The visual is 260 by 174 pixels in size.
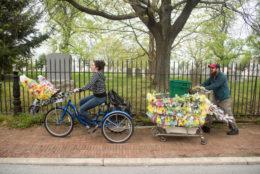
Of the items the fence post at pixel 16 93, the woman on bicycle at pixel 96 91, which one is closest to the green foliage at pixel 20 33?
the fence post at pixel 16 93

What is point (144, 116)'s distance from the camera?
6094 millimetres

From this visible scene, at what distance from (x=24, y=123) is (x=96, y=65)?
8.92 ft

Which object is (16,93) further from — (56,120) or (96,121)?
(96,121)

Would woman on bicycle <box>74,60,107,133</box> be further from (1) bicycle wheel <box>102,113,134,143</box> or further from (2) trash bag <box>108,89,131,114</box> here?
(1) bicycle wheel <box>102,113,134,143</box>

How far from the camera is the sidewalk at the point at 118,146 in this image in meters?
3.87

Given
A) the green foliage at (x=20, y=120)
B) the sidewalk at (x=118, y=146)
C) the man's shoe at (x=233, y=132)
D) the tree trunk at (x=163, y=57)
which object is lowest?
the sidewalk at (x=118, y=146)

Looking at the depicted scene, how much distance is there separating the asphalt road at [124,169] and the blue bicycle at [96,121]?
0.99 m

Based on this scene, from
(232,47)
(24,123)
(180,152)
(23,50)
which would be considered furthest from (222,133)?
(232,47)

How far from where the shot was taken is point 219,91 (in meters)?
5.04

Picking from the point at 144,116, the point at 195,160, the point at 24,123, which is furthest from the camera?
the point at 144,116

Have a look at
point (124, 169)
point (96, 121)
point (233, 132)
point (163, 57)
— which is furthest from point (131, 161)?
point (163, 57)

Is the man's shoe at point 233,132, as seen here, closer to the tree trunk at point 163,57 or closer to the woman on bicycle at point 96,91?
the tree trunk at point 163,57

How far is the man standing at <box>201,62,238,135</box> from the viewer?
188 inches

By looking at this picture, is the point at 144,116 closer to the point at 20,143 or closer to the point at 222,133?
the point at 222,133
